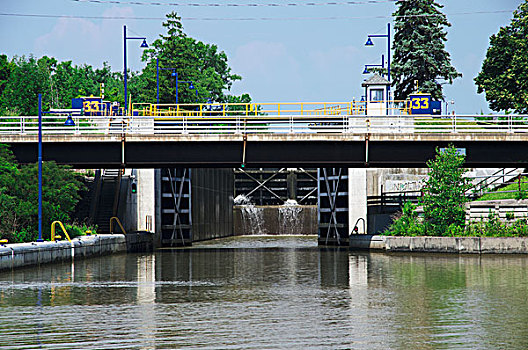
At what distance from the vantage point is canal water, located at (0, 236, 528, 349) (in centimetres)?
1504

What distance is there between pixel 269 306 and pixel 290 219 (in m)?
58.6

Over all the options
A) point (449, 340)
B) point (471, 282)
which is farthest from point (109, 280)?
point (449, 340)

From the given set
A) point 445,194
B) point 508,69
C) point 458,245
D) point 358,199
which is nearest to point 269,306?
point 458,245

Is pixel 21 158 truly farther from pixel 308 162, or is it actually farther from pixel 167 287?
pixel 167 287

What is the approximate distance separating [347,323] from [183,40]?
9977 centimetres

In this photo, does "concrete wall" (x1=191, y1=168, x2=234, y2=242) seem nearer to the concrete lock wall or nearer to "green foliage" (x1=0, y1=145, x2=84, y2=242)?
the concrete lock wall

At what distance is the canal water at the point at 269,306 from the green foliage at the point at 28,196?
465cm

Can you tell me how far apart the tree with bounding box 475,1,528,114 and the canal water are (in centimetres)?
4016

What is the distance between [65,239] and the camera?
131 feet

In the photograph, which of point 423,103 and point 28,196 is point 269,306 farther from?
point 423,103

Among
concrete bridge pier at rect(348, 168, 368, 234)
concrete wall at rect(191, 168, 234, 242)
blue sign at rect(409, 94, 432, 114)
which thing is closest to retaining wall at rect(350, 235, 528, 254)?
concrete bridge pier at rect(348, 168, 368, 234)

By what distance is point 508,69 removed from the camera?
238 feet

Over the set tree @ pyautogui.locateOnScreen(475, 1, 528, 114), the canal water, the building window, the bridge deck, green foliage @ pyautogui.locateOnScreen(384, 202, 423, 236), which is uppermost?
tree @ pyautogui.locateOnScreen(475, 1, 528, 114)

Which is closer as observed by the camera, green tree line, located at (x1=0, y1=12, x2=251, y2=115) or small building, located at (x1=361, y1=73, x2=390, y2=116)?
small building, located at (x1=361, y1=73, x2=390, y2=116)
